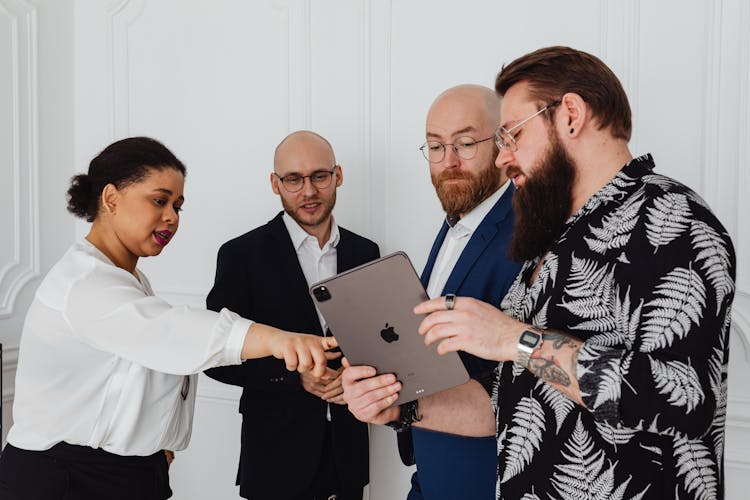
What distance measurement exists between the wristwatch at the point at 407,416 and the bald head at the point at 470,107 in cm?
95

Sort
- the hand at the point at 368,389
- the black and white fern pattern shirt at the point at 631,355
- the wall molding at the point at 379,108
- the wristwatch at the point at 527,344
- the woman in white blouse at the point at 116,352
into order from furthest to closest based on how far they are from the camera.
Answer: the wall molding at the point at 379,108, the hand at the point at 368,389, the woman in white blouse at the point at 116,352, the wristwatch at the point at 527,344, the black and white fern pattern shirt at the point at 631,355

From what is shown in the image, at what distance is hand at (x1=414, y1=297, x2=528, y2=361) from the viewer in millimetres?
1243

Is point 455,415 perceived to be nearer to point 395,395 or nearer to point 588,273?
point 395,395

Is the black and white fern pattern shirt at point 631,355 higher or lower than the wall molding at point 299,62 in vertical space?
lower

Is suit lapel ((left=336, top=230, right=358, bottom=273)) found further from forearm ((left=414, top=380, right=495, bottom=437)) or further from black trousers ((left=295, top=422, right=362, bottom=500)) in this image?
forearm ((left=414, top=380, right=495, bottom=437))

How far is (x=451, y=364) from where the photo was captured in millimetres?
1646

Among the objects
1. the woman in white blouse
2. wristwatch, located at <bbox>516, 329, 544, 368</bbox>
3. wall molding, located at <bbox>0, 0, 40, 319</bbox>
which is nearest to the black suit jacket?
the woman in white blouse

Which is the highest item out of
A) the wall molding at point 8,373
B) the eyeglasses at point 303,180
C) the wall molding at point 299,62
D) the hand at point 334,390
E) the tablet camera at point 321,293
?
the wall molding at point 299,62

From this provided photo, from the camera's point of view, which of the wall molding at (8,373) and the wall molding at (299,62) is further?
the wall molding at (8,373)

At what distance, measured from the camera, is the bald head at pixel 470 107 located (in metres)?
2.18

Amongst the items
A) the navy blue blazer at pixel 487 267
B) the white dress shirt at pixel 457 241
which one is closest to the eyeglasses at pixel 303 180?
the white dress shirt at pixel 457 241

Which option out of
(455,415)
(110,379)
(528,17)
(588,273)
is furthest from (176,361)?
(528,17)

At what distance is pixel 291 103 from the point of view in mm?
3158

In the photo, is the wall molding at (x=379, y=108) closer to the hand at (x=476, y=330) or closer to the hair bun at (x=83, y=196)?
the hair bun at (x=83, y=196)
